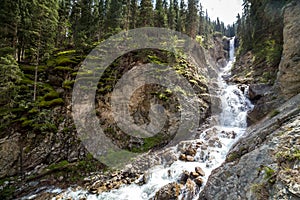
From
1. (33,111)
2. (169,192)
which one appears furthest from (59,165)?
(169,192)

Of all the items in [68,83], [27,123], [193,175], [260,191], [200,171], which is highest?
[68,83]

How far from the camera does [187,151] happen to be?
42.7 ft

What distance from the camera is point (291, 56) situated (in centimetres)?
1181

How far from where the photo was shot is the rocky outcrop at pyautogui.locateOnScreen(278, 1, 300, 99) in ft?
36.7

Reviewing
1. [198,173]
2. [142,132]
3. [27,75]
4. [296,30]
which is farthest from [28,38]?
[296,30]

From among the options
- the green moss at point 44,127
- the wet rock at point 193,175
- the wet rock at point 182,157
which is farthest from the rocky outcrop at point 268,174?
the green moss at point 44,127

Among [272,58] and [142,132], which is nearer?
[142,132]

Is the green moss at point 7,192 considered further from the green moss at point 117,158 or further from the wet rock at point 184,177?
the wet rock at point 184,177

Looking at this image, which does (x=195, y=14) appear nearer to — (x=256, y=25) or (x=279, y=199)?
(x=256, y=25)

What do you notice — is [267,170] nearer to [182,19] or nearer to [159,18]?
[159,18]

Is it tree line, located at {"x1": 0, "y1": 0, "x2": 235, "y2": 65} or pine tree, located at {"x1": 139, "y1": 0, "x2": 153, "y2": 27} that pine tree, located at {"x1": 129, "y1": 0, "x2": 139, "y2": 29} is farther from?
pine tree, located at {"x1": 139, "y1": 0, "x2": 153, "y2": 27}

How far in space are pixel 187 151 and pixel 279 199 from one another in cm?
876

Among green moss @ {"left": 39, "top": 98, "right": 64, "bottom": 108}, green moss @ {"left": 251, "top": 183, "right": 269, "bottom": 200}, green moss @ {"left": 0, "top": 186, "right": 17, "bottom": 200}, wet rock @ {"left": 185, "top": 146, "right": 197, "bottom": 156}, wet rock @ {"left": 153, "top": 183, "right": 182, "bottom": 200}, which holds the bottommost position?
green moss @ {"left": 0, "top": 186, "right": 17, "bottom": 200}

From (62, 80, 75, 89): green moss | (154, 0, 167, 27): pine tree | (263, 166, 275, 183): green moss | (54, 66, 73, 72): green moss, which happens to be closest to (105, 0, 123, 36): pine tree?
(154, 0, 167, 27): pine tree
